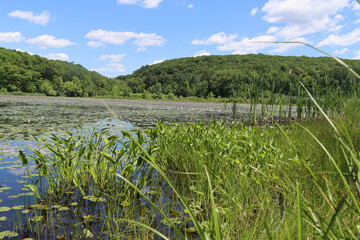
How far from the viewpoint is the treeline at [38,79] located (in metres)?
53.2

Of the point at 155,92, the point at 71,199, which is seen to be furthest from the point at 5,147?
the point at 155,92

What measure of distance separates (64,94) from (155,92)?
25084 mm

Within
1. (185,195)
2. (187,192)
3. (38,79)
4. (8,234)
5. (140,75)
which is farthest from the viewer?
(140,75)

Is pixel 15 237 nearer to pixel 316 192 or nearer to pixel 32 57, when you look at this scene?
pixel 316 192

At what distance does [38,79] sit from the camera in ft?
200

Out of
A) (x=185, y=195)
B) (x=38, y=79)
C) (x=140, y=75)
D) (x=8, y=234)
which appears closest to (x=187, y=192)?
(x=185, y=195)

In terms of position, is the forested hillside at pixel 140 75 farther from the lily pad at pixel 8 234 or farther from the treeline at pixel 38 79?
the lily pad at pixel 8 234

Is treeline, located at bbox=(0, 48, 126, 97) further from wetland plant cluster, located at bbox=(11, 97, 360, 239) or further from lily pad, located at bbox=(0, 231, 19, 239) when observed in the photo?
lily pad, located at bbox=(0, 231, 19, 239)

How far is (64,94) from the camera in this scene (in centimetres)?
6219

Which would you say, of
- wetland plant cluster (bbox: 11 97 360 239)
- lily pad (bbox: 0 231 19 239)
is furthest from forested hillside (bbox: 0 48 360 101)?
lily pad (bbox: 0 231 19 239)

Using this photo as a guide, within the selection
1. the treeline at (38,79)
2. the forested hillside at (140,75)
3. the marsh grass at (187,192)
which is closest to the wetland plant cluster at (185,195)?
the marsh grass at (187,192)

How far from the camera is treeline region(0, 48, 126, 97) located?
53.2m

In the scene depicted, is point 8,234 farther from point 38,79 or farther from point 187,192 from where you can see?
point 38,79

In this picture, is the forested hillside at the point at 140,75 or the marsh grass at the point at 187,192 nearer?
the marsh grass at the point at 187,192
